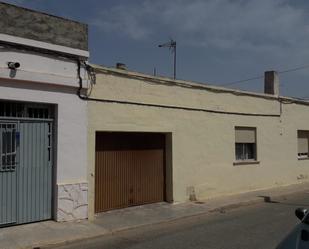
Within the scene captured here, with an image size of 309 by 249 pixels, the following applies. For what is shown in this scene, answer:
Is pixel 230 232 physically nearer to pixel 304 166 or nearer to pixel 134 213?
pixel 134 213

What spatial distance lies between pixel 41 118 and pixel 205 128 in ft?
19.8

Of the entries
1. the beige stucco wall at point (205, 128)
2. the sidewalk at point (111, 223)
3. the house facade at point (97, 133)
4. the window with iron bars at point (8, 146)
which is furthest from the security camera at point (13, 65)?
the sidewalk at point (111, 223)

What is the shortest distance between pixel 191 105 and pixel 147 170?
8.35 feet

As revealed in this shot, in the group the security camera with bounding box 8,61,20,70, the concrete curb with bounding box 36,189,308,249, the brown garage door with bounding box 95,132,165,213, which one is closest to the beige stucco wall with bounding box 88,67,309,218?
the brown garage door with bounding box 95,132,165,213

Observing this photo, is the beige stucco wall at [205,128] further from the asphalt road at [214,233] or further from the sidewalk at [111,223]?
the asphalt road at [214,233]

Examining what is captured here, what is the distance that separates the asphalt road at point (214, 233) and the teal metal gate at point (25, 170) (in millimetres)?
1594

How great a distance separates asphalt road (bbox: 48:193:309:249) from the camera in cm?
852

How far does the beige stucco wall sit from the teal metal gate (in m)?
1.18

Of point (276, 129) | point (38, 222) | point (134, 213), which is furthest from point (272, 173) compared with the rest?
point (38, 222)

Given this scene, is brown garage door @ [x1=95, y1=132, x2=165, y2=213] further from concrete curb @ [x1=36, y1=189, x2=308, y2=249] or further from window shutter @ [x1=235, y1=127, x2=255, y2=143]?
window shutter @ [x1=235, y1=127, x2=255, y2=143]

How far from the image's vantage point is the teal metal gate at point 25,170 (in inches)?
368

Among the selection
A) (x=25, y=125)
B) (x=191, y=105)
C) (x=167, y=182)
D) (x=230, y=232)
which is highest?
(x=191, y=105)

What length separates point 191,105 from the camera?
1387 centimetres

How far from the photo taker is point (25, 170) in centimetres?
966
